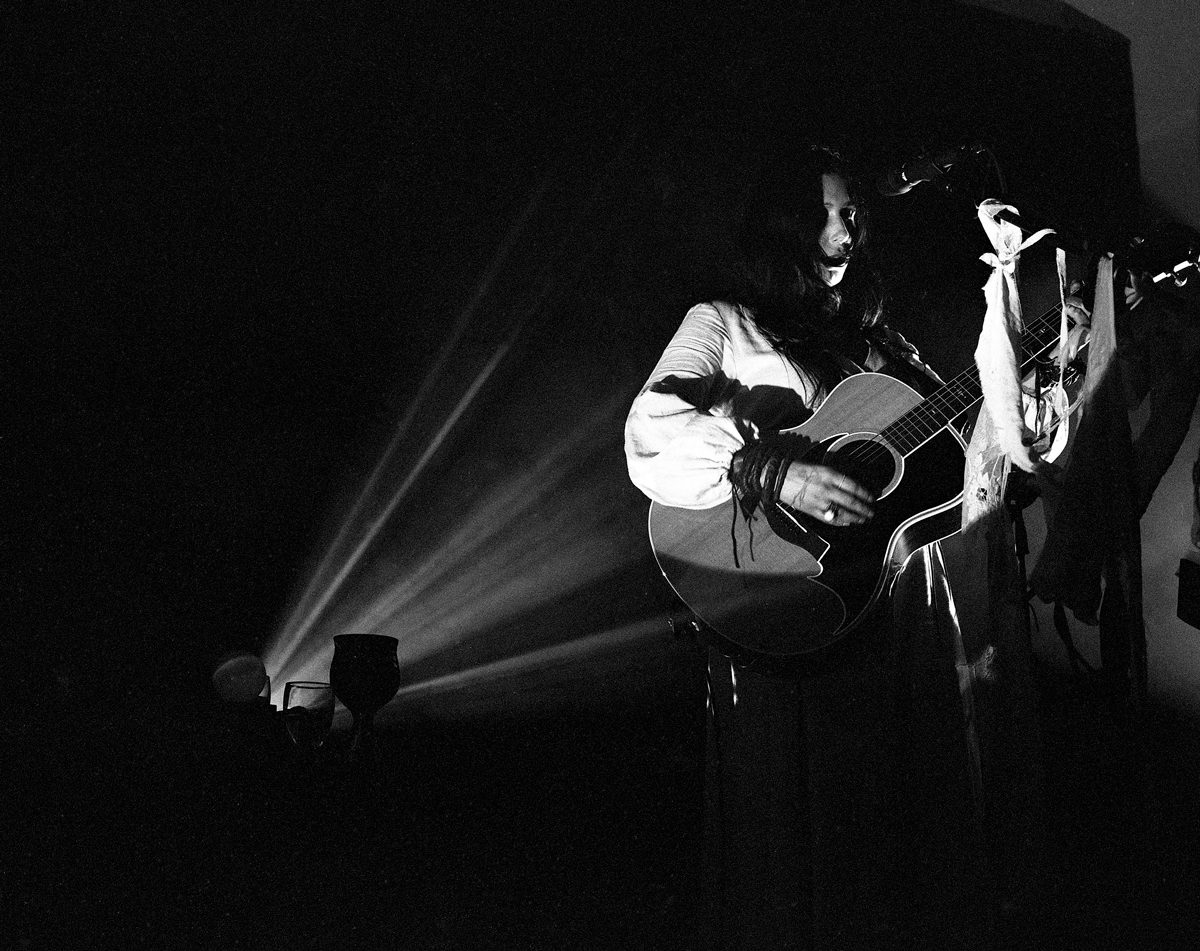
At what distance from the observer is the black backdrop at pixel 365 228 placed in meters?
1.63

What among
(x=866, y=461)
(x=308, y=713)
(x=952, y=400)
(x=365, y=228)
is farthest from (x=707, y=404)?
(x=308, y=713)

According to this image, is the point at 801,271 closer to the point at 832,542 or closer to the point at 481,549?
the point at 832,542

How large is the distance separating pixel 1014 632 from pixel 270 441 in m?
1.20

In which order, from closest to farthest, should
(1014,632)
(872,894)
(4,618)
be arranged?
1. (4,618)
2. (872,894)
3. (1014,632)

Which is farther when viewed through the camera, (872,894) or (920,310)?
(920,310)

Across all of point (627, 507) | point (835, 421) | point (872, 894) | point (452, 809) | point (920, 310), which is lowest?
point (872, 894)

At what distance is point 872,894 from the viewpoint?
64.4 inches

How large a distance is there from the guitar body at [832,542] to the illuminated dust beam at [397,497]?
0.43m

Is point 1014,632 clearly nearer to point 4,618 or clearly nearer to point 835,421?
point 835,421

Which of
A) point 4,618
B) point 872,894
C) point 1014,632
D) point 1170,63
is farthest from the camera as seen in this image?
point 1170,63

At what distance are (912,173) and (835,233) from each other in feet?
0.63

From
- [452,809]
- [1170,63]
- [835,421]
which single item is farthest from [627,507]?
[1170,63]

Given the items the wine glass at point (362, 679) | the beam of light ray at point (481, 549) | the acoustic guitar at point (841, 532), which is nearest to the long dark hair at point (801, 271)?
the acoustic guitar at point (841, 532)

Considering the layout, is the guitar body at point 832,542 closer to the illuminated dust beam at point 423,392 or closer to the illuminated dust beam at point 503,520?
the illuminated dust beam at point 503,520
